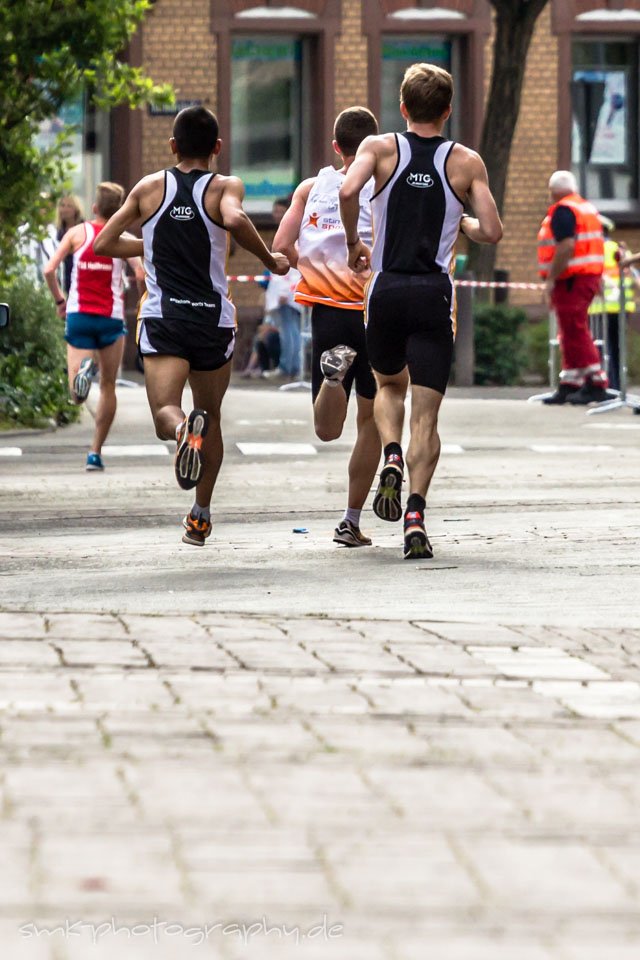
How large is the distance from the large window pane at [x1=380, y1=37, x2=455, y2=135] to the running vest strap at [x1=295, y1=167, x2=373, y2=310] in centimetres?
2132

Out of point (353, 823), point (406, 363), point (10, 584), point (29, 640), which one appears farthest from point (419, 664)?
point (406, 363)

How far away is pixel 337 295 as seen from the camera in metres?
9.55

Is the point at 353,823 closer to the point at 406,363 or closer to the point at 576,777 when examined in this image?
the point at 576,777

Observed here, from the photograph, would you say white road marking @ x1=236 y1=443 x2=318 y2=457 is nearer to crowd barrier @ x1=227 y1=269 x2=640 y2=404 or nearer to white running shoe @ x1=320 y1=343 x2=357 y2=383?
crowd barrier @ x1=227 y1=269 x2=640 y2=404

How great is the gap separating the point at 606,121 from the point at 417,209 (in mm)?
22833

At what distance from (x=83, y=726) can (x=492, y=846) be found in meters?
1.39

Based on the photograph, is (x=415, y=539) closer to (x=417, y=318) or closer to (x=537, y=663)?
(x=417, y=318)

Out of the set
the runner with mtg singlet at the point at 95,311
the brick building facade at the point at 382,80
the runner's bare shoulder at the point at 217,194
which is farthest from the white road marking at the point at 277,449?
the brick building facade at the point at 382,80

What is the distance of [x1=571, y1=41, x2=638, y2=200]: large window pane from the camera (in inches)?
1222

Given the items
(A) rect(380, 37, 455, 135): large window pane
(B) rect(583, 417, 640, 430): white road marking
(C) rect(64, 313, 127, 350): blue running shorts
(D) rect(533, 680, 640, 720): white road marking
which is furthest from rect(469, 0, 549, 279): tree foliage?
(D) rect(533, 680, 640, 720): white road marking

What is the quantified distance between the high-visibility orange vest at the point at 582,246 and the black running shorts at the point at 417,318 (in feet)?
37.0

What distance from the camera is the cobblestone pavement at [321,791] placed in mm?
3605

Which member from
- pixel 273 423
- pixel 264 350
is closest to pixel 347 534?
pixel 273 423

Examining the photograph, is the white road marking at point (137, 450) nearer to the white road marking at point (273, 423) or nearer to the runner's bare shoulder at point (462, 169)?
the white road marking at point (273, 423)
